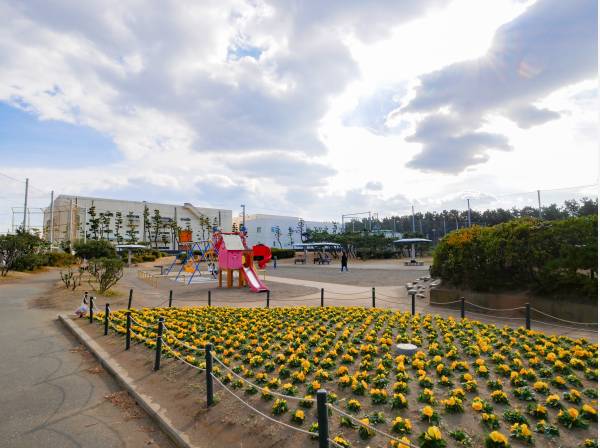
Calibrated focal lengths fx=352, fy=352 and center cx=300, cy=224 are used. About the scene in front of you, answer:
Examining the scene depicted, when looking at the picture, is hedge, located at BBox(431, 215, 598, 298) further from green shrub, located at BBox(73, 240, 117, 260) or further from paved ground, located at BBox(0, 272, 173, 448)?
green shrub, located at BBox(73, 240, 117, 260)

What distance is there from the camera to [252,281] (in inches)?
724

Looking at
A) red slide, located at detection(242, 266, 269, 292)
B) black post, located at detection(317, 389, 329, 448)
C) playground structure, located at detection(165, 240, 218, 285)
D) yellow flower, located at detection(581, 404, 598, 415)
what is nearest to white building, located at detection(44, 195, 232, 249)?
playground structure, located at detection(165, 240, 218, 285)

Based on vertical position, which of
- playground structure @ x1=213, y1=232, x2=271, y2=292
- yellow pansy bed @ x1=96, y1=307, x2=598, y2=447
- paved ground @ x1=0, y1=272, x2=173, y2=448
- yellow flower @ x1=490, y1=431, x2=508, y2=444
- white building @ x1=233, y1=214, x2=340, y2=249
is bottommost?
paved ground @ x1=0, y1=272, x2=173, y2=448

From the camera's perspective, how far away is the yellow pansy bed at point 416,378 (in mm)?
3820

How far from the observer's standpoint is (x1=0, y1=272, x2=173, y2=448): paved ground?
4250 millimetres

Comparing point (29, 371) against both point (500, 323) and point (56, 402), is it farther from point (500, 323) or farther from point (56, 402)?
point (500, 323)

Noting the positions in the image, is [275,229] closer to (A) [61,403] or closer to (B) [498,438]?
(A) [61,403]

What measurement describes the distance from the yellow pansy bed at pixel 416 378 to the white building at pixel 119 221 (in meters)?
63.4

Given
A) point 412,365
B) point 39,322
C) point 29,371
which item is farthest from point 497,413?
point 39,322

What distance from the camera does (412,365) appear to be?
573 centimetres

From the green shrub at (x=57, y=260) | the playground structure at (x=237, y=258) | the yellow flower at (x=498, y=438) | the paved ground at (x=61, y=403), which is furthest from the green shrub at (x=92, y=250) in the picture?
the yellow flower at (x=498, y=438)

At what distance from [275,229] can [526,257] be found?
60171 mm

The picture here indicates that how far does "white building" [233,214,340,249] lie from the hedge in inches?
2203

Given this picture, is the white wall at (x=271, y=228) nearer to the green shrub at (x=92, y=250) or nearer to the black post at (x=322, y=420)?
the green shrub at (x=92, y=250)
